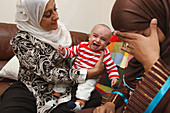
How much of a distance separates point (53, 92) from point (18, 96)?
11.3 inches

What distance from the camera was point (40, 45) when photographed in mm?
1278

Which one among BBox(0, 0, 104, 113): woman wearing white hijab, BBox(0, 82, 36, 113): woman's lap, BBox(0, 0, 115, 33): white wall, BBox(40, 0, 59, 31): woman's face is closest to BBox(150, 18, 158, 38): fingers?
BBox(0, 0, 104, 113): woman wearing white hijab

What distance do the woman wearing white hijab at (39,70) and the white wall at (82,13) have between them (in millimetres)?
1452

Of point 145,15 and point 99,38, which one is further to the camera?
point 99,38

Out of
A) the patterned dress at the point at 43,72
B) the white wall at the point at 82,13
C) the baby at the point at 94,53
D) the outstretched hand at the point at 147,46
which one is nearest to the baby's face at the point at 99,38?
the baby at the point at 94,53

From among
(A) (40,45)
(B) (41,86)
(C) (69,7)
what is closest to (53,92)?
(B) (41,86)

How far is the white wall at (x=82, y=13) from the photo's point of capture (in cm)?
271

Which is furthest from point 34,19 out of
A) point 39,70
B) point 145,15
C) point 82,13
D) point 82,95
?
point 82,13

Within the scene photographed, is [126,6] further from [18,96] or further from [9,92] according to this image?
[9,92]

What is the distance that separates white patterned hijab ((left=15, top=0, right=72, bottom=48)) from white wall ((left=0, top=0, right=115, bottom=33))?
1.42 m

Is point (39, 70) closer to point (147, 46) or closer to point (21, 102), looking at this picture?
point (21, 102)

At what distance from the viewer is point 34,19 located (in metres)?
1.28

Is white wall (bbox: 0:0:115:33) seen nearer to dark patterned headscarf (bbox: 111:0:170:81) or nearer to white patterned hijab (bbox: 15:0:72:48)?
white patterned hijab (bbox: 15:0:72:48)

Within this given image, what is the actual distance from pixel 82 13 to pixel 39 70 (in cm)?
193
